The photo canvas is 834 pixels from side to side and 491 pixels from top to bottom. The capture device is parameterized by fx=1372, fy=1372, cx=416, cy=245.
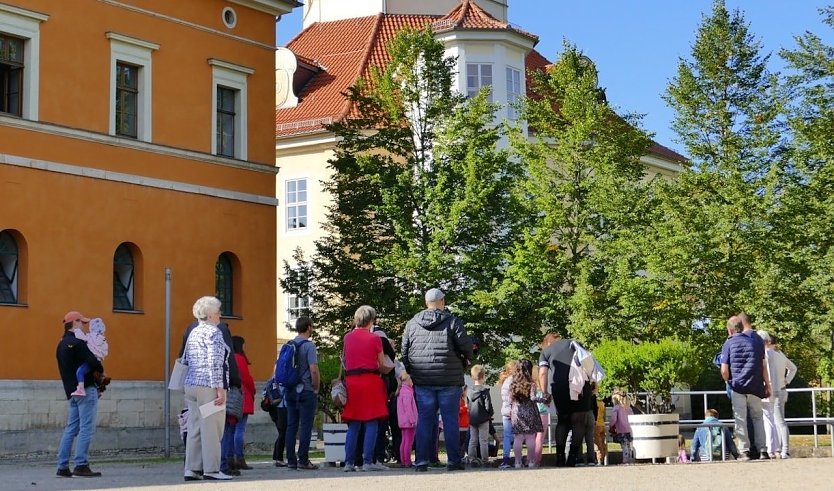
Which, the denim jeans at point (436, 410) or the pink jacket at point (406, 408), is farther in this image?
the pink jacket at point (406, 408)

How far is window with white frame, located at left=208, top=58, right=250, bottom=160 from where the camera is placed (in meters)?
31.4

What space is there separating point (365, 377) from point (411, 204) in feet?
54.1

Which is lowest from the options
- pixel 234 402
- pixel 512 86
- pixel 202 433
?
pixel 202 433

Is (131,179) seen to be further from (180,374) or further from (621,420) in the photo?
(180,374)

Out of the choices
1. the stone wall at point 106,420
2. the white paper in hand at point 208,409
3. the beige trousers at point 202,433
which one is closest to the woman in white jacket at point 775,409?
the beige trousers at point 202,433

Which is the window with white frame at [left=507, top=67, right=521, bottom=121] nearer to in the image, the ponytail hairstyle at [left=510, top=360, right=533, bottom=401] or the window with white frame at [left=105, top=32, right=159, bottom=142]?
the window with white frame at [left=105, top=32, right=159, bottom=142]

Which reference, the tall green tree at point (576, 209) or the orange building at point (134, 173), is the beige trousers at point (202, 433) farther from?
the tall green tree at point (576, 209)

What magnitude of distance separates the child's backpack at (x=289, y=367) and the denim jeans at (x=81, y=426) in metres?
2.39

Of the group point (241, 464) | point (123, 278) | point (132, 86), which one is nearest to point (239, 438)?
point (241, 464)

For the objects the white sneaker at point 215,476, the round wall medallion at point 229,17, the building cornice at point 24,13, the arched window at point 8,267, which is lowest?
the white sneaker at point 215,476

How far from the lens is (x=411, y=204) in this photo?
33.3 meters

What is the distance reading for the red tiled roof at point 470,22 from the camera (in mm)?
45469

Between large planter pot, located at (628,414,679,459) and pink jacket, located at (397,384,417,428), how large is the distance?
3036 millimetres

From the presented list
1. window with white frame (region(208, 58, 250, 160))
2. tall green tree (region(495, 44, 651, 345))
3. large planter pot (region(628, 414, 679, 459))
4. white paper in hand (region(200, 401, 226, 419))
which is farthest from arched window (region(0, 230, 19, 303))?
large planter pot (region(628, 414, 679, 459))
